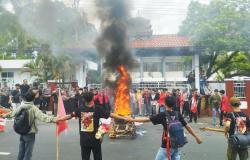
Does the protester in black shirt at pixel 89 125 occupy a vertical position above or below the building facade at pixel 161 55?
below

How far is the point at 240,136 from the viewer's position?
7.20m

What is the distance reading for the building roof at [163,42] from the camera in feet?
82.0

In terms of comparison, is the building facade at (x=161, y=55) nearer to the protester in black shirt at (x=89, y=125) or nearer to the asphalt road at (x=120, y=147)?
the asphalt road at (x=120, y=147)

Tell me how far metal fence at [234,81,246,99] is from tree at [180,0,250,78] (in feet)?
15.9

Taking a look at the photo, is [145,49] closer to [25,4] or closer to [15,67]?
[25,4]

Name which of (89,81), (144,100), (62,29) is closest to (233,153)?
(62,29)

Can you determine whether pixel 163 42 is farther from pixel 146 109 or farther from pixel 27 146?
pixel 27 146

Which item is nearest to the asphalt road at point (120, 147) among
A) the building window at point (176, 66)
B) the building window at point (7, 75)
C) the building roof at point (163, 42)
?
the building roof at point (163, 42)

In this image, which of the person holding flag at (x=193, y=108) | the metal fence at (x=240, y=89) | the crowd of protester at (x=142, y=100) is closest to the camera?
the crowd of protester at (x=142, y=100)

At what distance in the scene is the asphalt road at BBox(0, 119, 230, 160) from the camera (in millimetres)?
9672

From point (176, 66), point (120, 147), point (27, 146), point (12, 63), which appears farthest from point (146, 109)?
point (12, 63)

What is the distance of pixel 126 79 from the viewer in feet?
45.6

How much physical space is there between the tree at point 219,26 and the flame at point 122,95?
1215cm

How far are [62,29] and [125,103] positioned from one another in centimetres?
516
